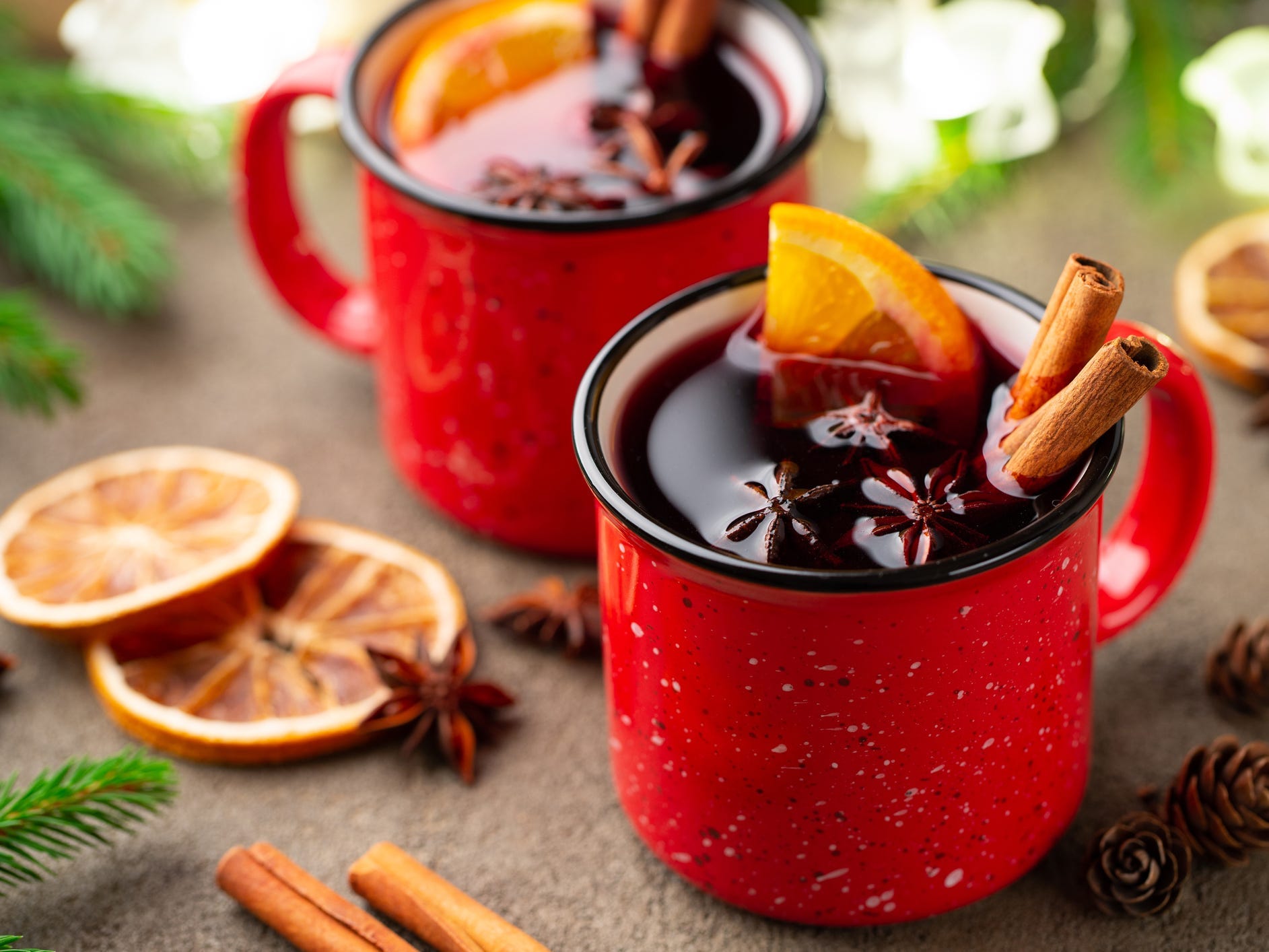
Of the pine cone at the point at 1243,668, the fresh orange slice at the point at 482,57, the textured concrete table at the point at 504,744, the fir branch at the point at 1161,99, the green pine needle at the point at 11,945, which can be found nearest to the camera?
the green pine needle at the point at 11,945

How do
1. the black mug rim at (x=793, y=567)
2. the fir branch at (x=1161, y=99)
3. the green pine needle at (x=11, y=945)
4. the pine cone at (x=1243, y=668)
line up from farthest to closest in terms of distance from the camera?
the fir branch at (x=1161, y=99), the pine cone at (x=1243, y=668), the green pine needle at (x=11, y=945), the black mug rim at (x=793, y=567)

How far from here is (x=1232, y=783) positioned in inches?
38.2

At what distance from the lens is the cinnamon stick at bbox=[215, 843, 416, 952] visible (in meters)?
0.95

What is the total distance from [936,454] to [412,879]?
0.44 metres

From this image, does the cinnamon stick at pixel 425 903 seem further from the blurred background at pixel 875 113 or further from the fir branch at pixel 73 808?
the blurred background at pixel 875 113

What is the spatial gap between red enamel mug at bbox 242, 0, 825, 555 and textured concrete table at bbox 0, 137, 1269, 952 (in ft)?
0.27

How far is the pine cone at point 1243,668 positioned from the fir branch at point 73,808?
2.50 feet

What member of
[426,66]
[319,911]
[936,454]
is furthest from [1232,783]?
[426,66]

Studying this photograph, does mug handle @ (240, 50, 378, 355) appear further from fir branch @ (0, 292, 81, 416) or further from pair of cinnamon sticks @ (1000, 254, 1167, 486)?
pair of cinnamon sticks @ (1000, 254, 1167, 486)

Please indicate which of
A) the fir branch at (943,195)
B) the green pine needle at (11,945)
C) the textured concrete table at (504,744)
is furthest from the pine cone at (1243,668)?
the green pine needle at (11,945)

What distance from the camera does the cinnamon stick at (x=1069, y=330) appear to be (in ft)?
2.69

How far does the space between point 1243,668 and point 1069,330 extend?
0.38 m

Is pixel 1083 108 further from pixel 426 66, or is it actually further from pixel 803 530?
pixel 803 530

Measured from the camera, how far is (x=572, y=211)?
1092 mm
